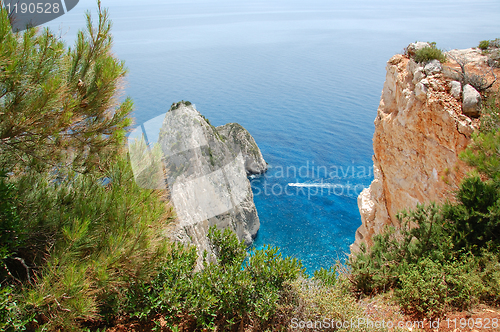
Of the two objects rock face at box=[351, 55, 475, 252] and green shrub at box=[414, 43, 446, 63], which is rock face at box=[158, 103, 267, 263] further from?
green shrub at box=[414, 43, 446, 63]

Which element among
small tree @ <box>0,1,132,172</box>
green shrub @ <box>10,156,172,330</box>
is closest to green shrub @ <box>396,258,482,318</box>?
green shrub @ <box>10,156,172,330</box>

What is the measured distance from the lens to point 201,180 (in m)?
25.4

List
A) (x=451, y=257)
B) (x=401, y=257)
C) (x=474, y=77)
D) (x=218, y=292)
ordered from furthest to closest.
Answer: (x=474, y=77) < (x=401, y=257) < (x=451, y=257) < (x=218, y=292)

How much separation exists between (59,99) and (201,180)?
2161 centimetres

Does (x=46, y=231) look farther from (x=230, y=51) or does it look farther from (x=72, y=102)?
(x=230, y=51)

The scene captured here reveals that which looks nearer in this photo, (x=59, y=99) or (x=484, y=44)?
(x=59, y=99)

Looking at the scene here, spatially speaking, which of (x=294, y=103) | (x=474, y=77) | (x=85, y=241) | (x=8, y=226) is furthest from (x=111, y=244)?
(x=294, y=103)

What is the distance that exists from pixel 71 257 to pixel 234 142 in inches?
1569

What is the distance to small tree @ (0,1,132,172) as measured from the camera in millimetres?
3818

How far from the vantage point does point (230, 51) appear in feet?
311

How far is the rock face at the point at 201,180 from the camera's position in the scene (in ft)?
65.7

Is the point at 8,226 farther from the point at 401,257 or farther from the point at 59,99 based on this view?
the point at 401,257

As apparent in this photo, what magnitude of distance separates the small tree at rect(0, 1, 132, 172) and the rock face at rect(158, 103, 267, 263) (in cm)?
1199

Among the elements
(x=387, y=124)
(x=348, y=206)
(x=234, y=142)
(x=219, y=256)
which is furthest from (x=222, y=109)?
(x=219, y=256)
